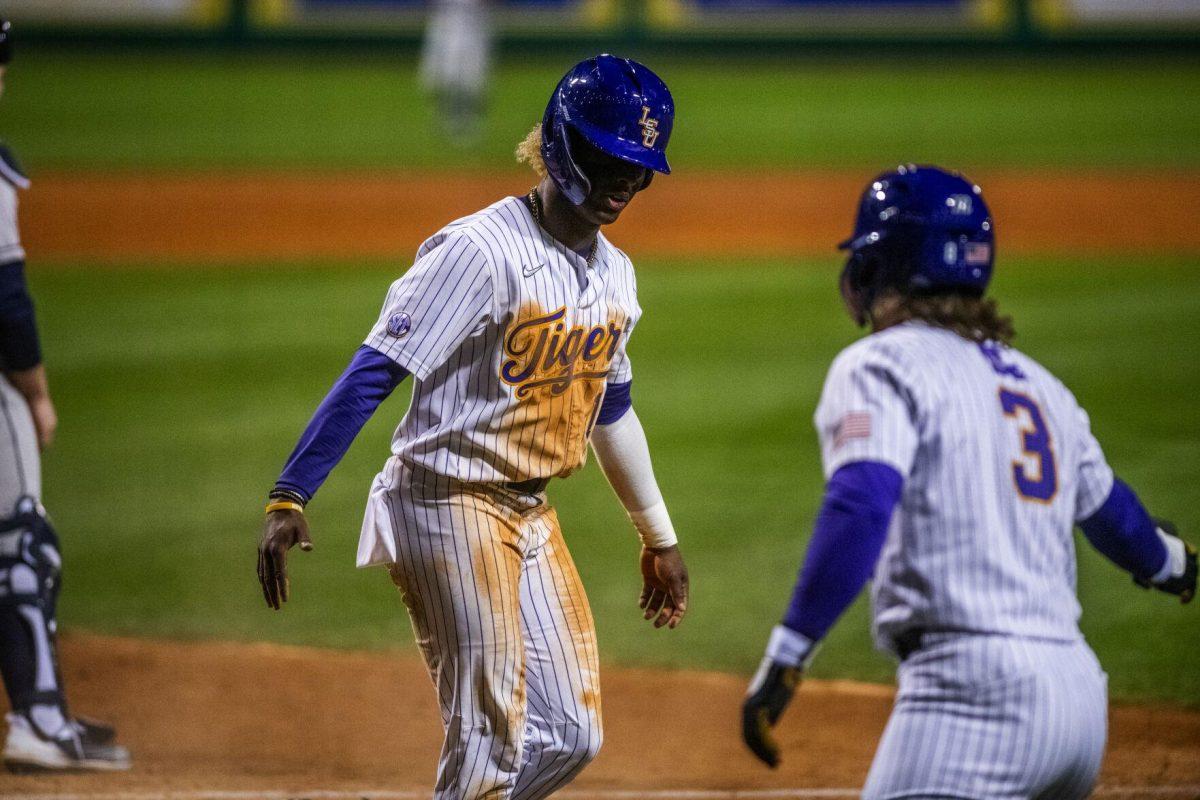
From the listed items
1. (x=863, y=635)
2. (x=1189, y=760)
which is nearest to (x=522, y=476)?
(x=1189, y=760)

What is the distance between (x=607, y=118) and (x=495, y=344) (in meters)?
0.54

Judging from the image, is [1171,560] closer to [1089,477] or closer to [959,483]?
[1089,477]

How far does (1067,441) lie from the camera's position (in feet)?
8.16

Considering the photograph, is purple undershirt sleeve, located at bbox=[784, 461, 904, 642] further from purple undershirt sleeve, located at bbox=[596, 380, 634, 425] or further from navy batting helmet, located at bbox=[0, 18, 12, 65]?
navy batting helmet, located at bbox=[0, 18, 12, 65]

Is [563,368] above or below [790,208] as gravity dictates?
above

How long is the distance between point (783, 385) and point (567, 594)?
622 centimetres

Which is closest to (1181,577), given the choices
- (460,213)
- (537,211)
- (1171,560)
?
(1171,560)

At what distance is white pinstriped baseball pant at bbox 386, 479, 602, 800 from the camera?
310 centimetres

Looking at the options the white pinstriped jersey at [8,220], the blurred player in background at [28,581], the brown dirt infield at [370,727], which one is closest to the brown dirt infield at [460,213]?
the brown dirt infield at [370,727]

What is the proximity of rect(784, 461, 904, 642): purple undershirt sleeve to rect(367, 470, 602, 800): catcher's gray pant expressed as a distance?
3.19 feet

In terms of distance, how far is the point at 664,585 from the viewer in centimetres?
362

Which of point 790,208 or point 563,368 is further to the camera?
point 790,208

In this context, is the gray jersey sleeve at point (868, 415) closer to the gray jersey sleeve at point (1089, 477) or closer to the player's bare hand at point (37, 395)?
the gray jersey sleeve at point (1089, 477)

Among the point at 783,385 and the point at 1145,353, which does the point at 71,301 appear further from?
the point at 1145,353
